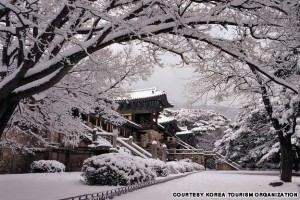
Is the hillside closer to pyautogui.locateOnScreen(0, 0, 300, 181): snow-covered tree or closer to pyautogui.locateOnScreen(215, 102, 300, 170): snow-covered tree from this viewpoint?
pyautogui.locateOnScreen(215, 102, 300, 170): snow-covered tree

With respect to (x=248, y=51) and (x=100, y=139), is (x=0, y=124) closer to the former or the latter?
(x=248, y=51)

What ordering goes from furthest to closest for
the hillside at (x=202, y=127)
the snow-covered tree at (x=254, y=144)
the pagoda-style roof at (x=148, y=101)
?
the hillside at (x=202, y=127) < the pagoda-style roof at (x=148, y=101) < the snow-covered tree at (x=254, y=144)

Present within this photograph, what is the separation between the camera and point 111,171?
14391 mm

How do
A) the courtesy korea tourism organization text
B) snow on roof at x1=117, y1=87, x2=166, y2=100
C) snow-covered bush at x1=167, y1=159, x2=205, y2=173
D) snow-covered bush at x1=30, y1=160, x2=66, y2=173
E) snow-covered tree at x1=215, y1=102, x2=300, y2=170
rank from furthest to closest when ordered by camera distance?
1. snow on roof at x1=117, y1=87, x2=166, y2=100
2. snow-covered tree at x1=215, y1=102, x2=300, y2=170
3. snow-covered bush at x1=167, y1=159, x2=205, y2=173
4. snow-covered bush at x1=30, y1=160, x2=66, y2=173
5. the courtesy korea tourism organization text

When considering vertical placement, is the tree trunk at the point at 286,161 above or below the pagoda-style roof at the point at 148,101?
below

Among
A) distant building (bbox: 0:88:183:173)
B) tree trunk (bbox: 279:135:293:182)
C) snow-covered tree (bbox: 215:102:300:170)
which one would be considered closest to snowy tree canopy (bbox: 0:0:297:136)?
distant building (bbox: 0:88:183:173)

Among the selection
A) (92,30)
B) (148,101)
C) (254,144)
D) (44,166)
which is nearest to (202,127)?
(148,101)

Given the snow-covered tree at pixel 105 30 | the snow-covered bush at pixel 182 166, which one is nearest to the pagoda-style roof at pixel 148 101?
the snow-covered bush at pixel 182 166

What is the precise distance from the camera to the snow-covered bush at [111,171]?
14.3 meters

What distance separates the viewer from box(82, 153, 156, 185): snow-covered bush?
14.3 m

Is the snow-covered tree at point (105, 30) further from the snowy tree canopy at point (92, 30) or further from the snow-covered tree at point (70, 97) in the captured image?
the snow-covered tree at point (70, 97)

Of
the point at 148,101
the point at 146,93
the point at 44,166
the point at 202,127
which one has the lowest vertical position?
the point at 44,166

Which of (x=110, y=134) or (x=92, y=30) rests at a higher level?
(x=92, y=30)

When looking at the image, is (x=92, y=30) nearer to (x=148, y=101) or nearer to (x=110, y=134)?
(x=110, y=134)
